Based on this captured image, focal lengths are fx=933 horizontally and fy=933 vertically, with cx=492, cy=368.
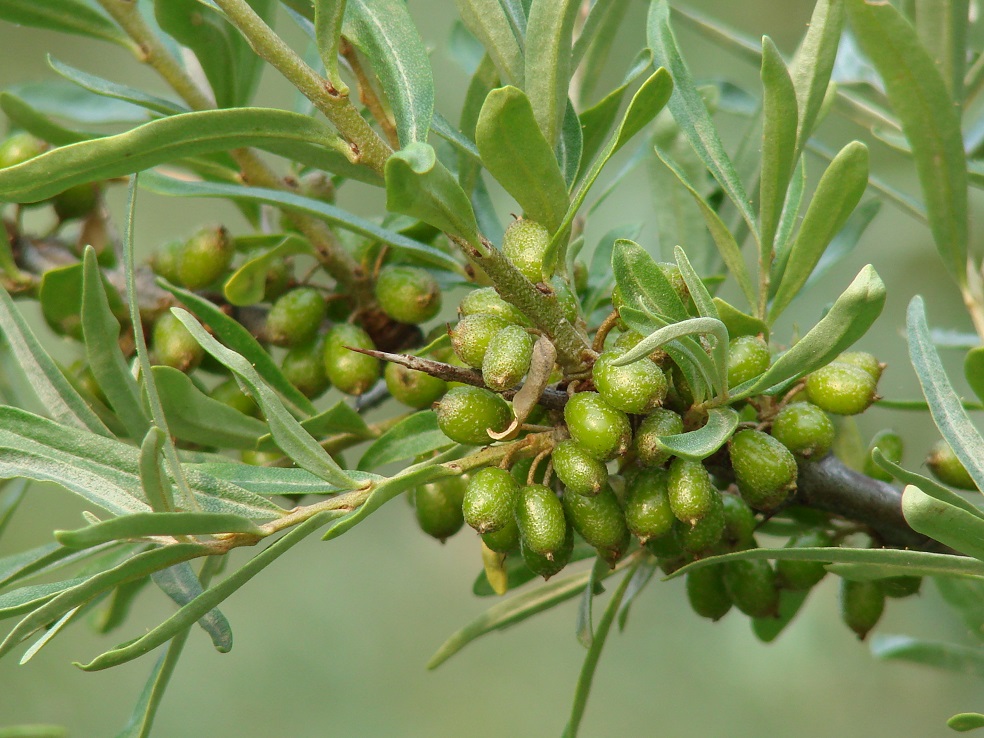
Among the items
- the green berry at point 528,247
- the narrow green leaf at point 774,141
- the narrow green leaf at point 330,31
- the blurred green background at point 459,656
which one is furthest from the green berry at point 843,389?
the blurred green background at point 459,656

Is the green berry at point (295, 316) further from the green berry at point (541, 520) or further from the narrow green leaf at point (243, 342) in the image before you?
the green berry at point (541, 520)

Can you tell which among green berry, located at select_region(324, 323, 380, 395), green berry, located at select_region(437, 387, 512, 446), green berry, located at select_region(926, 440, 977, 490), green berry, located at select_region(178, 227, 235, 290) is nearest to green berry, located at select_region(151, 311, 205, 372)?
green berry, located at select_region(178, 227, 235, 290)

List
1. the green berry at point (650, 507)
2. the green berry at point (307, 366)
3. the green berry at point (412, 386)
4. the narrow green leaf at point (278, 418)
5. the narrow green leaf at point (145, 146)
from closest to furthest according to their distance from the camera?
the narrow green leaf at point (145, 146)
the narrow green leaf at point (278, 418)
the green berry at point (650, 507)
the green berry at point (412, 386)
the green berry at point (307, 366)

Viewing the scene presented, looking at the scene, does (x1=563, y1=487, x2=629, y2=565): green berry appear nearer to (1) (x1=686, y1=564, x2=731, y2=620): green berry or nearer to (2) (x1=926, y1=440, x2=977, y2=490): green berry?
(1) (x1=686, y1=564, x2=731, y2=620): green berry

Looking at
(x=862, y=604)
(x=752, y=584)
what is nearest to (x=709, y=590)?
(x=752, y=584)

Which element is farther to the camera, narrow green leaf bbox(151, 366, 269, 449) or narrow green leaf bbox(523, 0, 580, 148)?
narrow green leaf bbox(151, 366, 269, 449)

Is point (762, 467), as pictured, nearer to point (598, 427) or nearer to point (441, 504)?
point (598, 427)
